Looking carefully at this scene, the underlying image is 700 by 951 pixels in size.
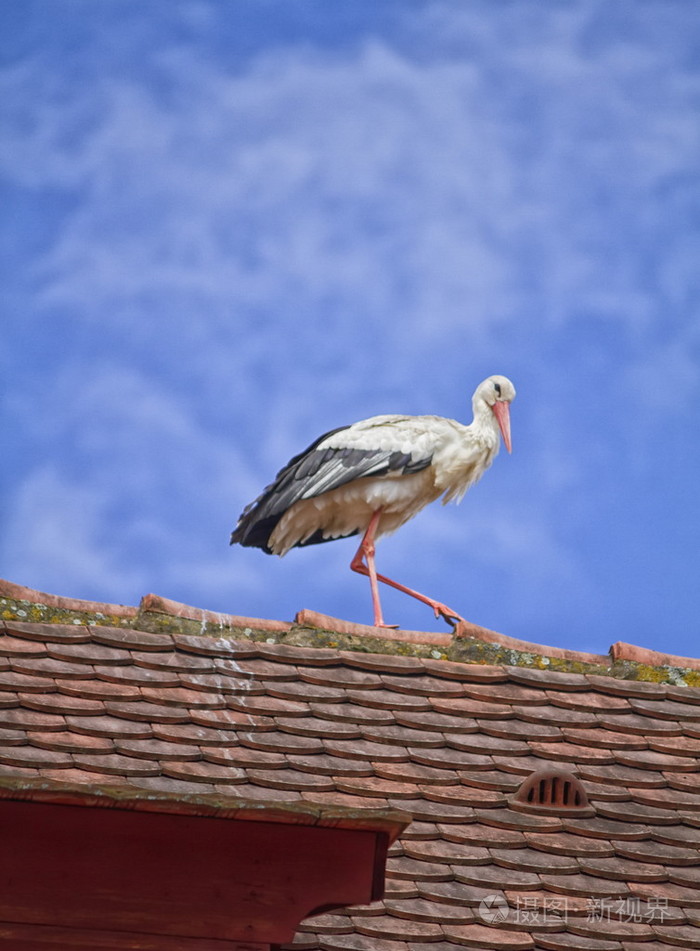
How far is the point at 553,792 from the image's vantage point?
15.2ft

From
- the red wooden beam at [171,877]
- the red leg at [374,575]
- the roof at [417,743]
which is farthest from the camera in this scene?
the red leg at [374,575]

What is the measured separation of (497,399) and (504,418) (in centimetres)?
12

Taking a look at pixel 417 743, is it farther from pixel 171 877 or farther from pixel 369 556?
pixel 369 556

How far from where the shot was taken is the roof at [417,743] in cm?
408

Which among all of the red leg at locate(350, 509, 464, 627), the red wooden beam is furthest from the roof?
the red leg at locate(350, 509, 464, 627)

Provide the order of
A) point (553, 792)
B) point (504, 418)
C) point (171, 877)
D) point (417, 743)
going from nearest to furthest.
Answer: point (171, 877) < point (553, 792) < point (417, 743) < point (504, 418)

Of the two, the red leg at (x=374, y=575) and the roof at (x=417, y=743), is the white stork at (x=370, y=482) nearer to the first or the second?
the red leg at (x=374, y=575)

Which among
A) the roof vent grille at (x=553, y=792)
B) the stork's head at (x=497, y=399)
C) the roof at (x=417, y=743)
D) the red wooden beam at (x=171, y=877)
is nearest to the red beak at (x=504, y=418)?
the stork's head at (x=497, y=399)

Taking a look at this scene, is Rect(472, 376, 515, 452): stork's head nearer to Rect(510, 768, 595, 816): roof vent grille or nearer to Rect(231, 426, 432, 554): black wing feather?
Rect(231, 426, 432, 554): black wing feather

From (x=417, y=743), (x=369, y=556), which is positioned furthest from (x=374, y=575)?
(x=417, y=743)

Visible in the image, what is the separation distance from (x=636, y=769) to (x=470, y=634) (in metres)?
0.94

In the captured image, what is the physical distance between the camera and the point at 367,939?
151 inches

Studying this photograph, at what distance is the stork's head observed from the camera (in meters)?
9.09

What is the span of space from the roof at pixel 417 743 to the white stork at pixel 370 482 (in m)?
2.64
